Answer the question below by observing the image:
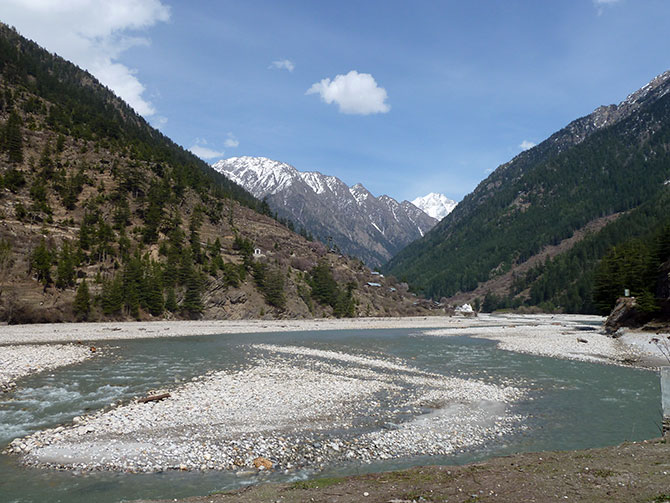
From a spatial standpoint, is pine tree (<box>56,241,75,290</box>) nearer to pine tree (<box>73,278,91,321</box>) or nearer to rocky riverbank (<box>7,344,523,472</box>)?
pine tree (<box>73,278,91,321</box>)

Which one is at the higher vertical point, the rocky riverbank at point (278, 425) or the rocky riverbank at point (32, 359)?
the rocky riverbank at point (278, 425)

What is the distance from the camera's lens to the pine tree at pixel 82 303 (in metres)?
72.8

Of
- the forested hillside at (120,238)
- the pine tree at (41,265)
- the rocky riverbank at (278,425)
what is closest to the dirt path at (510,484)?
the rocky riverbank at (278,425)

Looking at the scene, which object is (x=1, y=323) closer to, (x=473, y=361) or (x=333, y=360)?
(x=333, y=360)

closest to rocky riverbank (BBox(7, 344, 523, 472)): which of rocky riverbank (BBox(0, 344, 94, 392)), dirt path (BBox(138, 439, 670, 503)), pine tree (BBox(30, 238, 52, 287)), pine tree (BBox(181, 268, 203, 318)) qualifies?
dirt path (BBox(138, 439, 670, 503))

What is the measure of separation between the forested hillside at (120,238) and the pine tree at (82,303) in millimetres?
175

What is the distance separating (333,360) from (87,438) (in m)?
23.2

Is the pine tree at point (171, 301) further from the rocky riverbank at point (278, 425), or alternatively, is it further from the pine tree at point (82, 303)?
the rocky riverbank at point (278, 425)

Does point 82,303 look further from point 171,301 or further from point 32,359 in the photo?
point 32,359

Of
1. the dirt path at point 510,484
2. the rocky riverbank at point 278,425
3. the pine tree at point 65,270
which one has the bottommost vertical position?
the rocky riverbank at point 278,425

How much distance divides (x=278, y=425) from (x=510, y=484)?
9567mm

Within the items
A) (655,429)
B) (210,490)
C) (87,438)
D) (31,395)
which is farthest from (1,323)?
(655,429)

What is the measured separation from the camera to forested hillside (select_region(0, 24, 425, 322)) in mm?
76500

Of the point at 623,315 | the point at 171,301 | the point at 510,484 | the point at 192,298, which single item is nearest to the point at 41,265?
the point at 171,301
